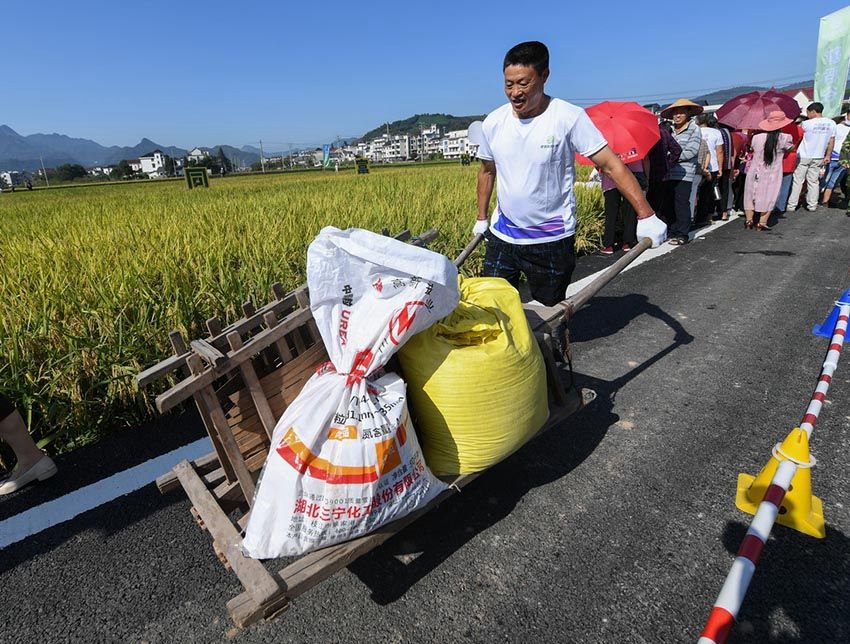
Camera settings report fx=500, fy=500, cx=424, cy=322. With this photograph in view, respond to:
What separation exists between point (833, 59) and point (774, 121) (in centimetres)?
978

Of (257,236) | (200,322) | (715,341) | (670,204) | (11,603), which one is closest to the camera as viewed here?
(11,603)

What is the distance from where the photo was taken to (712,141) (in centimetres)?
779

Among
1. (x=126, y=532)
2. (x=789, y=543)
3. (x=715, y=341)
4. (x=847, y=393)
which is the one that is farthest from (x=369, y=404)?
(x=715, y=341)

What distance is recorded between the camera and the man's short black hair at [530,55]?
247 cm

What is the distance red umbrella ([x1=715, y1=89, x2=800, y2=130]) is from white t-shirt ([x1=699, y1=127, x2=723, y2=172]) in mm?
279

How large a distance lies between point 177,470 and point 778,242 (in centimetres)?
767

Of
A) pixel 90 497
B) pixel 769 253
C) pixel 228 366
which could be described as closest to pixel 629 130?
pixel 769 253

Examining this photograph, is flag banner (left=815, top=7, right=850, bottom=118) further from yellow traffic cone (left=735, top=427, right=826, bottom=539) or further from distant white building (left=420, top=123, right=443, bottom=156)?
distant white building (left=420, top=123, right=443, bottom=156)

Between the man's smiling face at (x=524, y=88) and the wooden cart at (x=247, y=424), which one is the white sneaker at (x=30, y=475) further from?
the man's smiling face at (x=524, y=88)

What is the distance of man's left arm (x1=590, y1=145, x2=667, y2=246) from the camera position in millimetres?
2525

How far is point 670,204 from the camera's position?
7188 mm

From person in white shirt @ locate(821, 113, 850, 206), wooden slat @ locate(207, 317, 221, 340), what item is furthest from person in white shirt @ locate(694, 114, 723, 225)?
wooden slat @ locate(207, 317, 221, 340)

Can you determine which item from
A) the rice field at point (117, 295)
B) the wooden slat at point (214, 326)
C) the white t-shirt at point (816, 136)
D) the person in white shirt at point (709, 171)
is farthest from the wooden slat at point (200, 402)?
the white t-shirt at point (816, 136)

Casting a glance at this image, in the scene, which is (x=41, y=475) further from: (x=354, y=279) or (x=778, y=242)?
(x=778, y=242)
